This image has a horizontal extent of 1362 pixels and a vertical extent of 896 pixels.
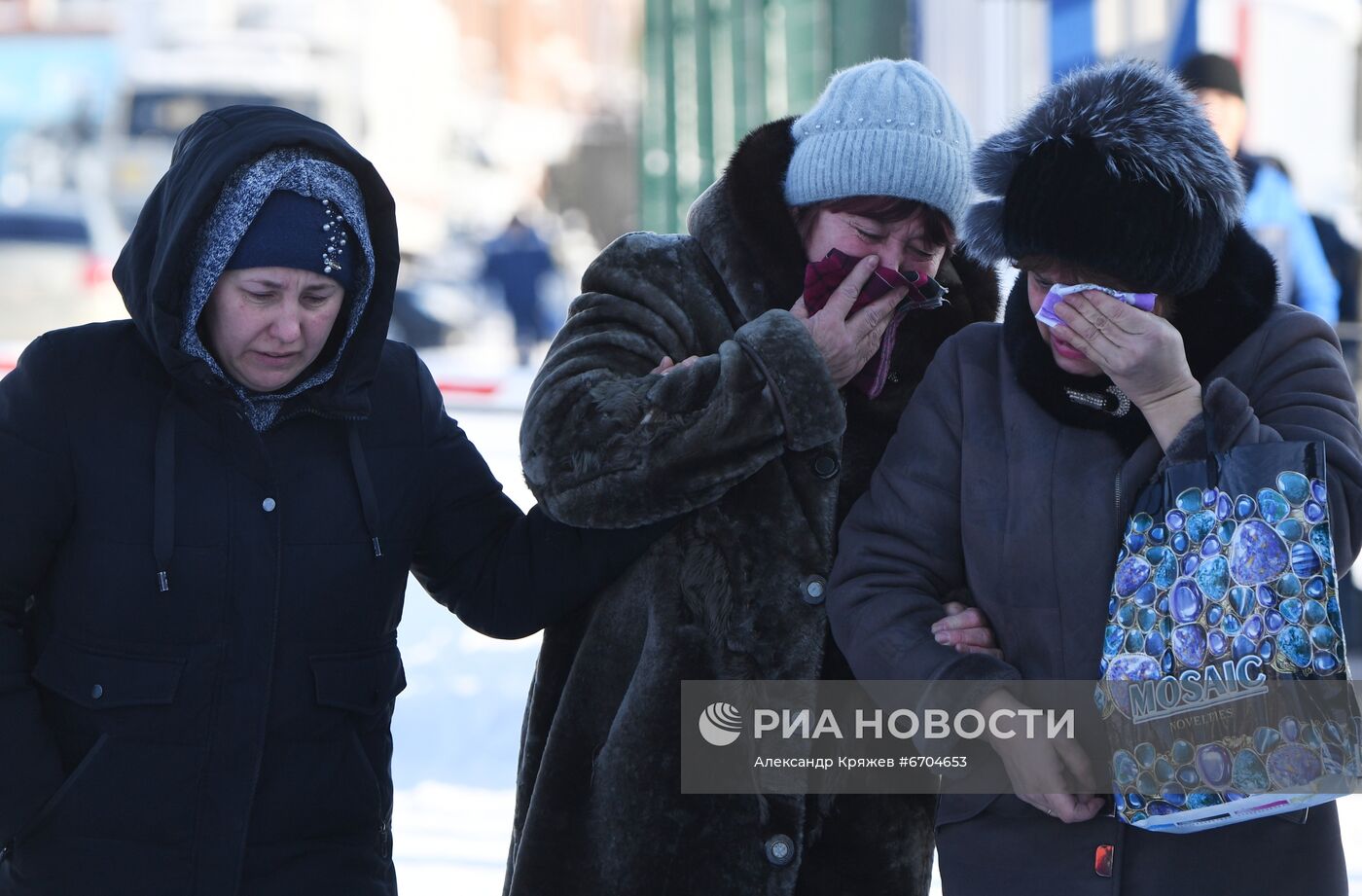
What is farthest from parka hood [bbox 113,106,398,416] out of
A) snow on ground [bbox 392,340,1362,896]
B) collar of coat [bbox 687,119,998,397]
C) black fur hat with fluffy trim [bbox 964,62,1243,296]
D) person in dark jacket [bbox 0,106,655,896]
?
snow on ground [bbox 392,340,1362,896]

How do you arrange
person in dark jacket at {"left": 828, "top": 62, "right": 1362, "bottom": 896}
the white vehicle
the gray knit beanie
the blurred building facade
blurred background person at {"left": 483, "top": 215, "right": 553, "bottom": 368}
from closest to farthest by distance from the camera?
person in dark jacket at {"left": 828, "top": 62, "right": 1362, "bottom": 896} < the gray knit beanie < the blurred building facade < blurred background person at {"left": 483, "top": 215, "right": 553, "bottom": 368} < the white vehicle

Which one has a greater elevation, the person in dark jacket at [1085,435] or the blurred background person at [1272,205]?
the blurred background person at [1272,205]

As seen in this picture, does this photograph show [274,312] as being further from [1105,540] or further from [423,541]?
[1105,540]

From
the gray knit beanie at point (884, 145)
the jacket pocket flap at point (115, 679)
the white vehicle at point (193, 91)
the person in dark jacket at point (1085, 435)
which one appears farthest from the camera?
the white vehicle at point (193, 91)

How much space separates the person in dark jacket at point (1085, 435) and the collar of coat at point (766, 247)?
0.30 m

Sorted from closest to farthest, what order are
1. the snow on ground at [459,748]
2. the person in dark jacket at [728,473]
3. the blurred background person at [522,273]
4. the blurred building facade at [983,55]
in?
the person in dark jacket at [728,473] → the snow on ground at [459,748] → the blurred building facade at [983,55] → the blurred background person at [522,273]

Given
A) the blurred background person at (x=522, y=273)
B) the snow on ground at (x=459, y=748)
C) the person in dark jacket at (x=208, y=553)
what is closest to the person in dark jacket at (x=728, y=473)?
the person in dark jacket at (x=208, y=553)

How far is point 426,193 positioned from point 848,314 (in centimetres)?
2406

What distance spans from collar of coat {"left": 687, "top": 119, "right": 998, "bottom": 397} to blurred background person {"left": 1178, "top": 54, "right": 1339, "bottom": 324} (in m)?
2.67

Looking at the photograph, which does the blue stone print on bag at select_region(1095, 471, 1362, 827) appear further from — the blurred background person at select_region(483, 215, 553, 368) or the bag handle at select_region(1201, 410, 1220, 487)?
the blurred background person at select_region(483, 215, 553, 368)

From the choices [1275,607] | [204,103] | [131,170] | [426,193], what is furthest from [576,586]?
[426,193]

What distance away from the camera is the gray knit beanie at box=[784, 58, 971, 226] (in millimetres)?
2150

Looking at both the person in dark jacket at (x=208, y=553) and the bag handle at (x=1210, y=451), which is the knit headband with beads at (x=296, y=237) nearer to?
the person in dark jacket at (x=208, y=553)

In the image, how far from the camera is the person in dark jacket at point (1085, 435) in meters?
1.76
